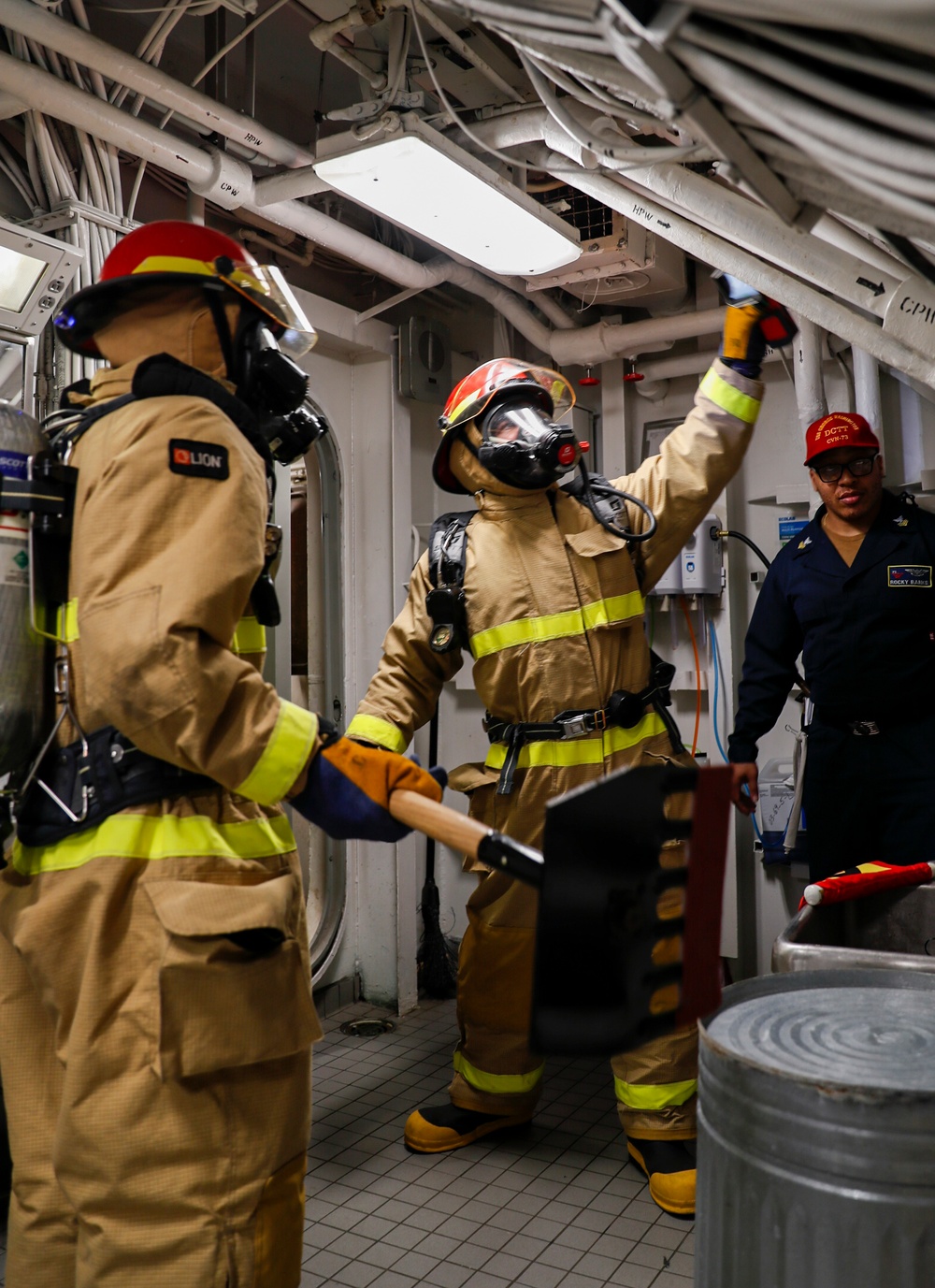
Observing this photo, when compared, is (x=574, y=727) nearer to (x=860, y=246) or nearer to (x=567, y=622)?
(x=567, y=622)

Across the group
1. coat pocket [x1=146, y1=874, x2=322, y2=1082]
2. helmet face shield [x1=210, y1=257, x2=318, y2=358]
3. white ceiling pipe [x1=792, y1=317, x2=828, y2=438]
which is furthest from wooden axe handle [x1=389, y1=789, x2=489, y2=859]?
white ceiling pipe [x1=792, y1=317, x2=828, y2=438]

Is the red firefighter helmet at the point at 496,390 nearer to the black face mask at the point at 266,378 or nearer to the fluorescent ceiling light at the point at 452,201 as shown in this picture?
the fluorescent ceiling light at the point at 452,201

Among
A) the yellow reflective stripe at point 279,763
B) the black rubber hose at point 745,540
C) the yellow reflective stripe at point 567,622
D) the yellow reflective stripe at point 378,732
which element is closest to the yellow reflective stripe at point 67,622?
the yellow reflective stripe at point 279,763

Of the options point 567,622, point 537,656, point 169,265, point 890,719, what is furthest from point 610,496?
point 169,265

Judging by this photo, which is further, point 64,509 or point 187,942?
point 64,509

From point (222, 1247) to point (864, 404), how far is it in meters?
3.38

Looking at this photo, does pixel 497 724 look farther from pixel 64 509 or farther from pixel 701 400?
pixel 64 509

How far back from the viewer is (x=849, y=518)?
3355mm

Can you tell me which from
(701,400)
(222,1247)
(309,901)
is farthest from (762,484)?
(222,1247)

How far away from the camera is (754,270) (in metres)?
2.71

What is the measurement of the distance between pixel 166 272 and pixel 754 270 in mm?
1638

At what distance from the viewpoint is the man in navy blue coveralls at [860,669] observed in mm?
3145

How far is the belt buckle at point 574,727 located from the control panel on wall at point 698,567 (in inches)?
56.6

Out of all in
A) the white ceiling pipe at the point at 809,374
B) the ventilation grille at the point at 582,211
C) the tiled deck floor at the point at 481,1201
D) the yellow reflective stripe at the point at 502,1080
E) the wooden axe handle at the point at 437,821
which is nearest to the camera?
the wooden axe handle at the point at 437,821
